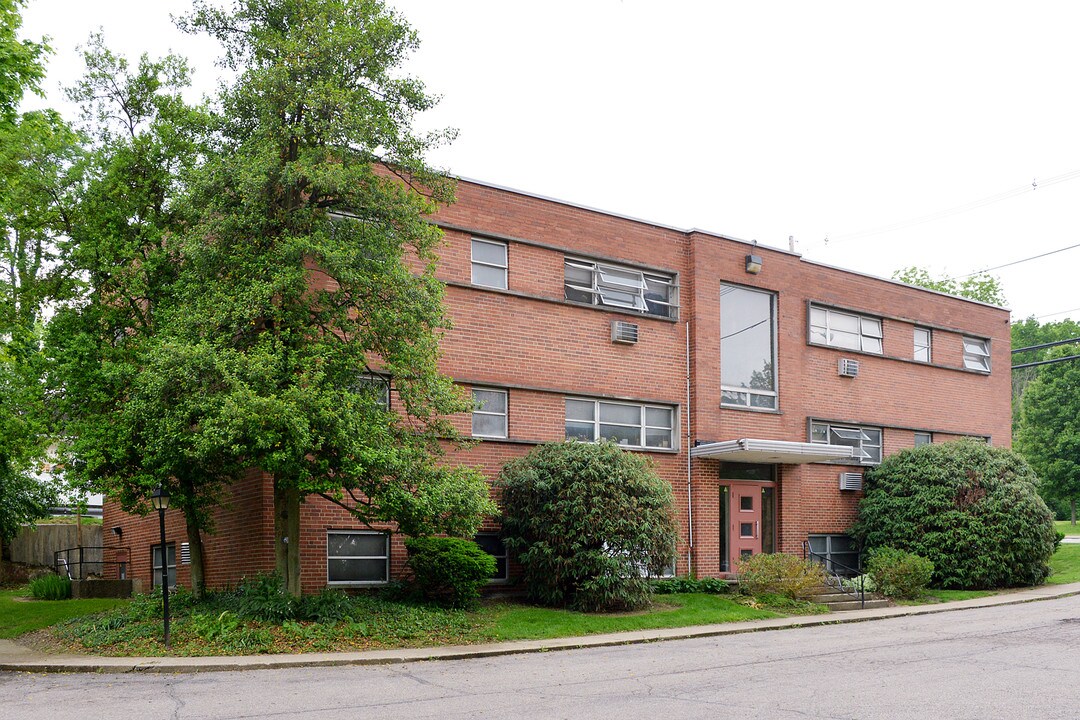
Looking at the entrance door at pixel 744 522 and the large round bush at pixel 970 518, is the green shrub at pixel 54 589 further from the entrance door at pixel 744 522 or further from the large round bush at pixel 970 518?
the large round bush at pixel 970 518

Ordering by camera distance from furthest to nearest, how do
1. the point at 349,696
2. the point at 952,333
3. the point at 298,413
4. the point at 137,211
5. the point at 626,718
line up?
the point at 952,333 → the point at 137,211 → the point at 298,413 → the point at 349,696 → the point at 626,718

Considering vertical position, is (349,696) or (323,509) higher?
(323,509)

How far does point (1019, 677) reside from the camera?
12.4 m

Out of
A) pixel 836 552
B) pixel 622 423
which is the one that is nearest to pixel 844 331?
pixel 836 552

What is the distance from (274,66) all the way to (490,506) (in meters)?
8.16

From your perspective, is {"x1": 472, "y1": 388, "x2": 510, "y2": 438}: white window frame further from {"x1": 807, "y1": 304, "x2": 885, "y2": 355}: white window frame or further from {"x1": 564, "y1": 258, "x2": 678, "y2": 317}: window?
{"x1": 807, "y1": 304, "x2": 885, "y2": 355}: white window frame

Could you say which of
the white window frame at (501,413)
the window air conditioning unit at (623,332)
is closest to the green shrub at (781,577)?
the window air conditioning unit at (623,332)

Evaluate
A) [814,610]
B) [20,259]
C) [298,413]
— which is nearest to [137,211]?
[20,259]

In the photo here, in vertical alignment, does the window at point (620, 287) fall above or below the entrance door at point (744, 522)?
above

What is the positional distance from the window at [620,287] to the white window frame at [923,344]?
9.35 m

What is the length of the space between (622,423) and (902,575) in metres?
Answer: 7.10

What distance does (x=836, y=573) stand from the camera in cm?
2608

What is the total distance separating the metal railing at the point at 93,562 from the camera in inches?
1049

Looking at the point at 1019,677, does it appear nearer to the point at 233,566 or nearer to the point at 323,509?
the point at 323,509
